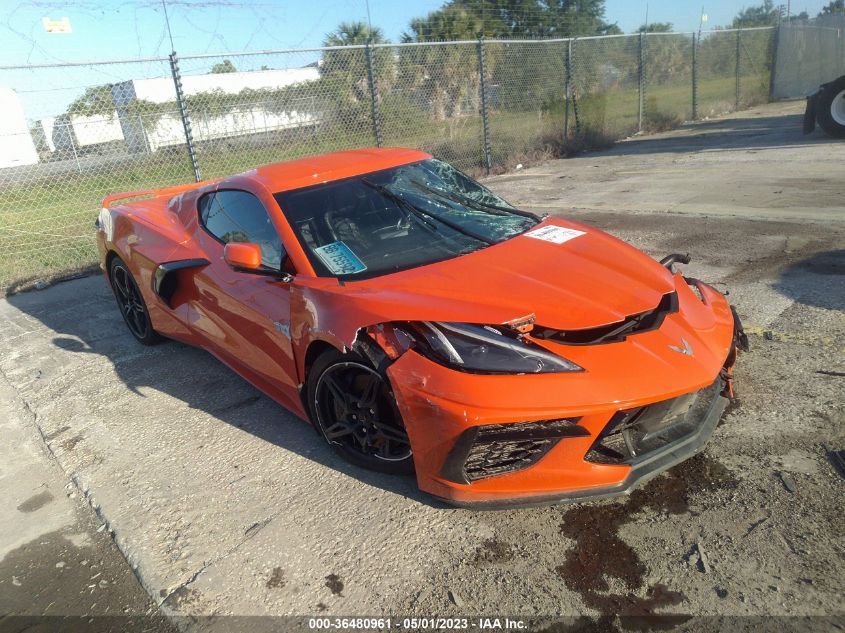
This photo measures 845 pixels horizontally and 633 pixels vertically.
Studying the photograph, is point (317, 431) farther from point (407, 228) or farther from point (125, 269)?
point (125, 269)

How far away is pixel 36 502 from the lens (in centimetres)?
307

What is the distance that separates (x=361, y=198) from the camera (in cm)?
345

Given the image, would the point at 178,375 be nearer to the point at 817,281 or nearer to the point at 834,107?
the point at 817,281

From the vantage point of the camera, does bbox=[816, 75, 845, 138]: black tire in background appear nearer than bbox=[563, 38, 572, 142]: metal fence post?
Yes

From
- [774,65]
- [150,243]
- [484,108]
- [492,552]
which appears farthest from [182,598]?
[774,65]

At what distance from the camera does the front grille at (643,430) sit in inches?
91.7

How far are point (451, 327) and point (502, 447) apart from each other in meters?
0.50

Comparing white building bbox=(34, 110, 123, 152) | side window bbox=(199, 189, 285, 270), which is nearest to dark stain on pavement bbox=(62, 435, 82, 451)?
side window bbox=(199, 189, 285, 270)

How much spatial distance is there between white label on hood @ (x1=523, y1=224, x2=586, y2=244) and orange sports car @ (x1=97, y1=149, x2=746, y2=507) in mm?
23

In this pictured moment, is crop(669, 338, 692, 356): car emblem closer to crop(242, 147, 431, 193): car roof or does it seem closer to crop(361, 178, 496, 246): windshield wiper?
crop(361, 178, 496, 246): windshield wiper

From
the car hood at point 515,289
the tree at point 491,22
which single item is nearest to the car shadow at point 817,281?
the car hood at point 515,289

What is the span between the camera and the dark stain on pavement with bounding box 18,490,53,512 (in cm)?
302

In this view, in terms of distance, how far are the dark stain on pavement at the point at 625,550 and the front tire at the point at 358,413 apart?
77 centimetres

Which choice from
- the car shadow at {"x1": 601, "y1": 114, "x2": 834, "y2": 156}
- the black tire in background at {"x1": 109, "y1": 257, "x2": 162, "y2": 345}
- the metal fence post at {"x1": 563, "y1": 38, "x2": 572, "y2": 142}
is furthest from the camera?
the metal fence post at {"x1": 563, "y1": 38, "x2": 572, "y2": 142}
